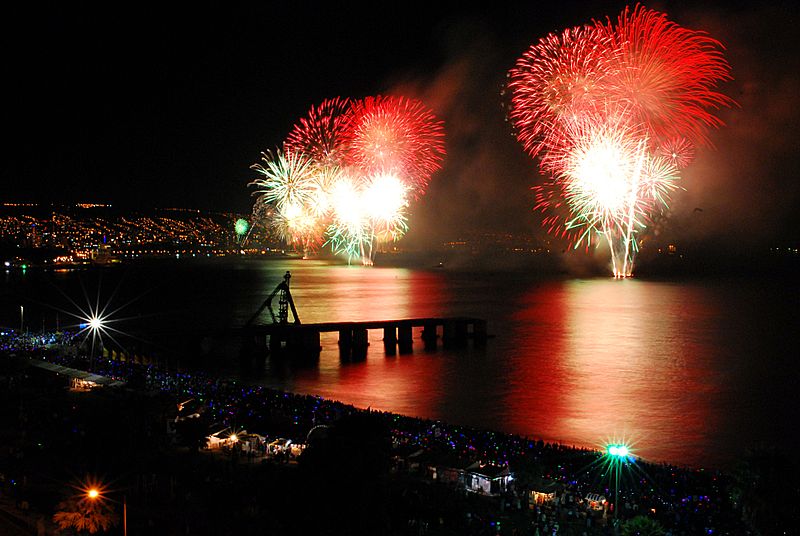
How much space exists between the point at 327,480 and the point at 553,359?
29.8 meters

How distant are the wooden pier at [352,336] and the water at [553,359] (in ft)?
3.07

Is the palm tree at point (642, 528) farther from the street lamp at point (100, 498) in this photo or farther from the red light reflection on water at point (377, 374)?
the red light reflection on water at point (377, 374)

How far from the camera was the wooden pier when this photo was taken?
3678 cm

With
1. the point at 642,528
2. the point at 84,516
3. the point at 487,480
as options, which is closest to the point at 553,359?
the point at 487,480

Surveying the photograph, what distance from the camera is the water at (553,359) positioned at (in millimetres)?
25812

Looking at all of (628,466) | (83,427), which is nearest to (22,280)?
(83,427)

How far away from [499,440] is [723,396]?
55.3 ft

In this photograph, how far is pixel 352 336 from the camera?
1521 inches

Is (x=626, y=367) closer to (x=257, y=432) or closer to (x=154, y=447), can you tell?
(x=257, y=432)

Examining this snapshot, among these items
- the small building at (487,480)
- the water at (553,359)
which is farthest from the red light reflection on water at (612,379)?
the small building at (487,480)

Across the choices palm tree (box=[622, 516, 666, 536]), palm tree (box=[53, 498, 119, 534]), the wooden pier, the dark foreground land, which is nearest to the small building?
the dark foreground land

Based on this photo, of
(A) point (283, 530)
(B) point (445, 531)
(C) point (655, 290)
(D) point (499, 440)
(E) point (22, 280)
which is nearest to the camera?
(A) point (283, 530)

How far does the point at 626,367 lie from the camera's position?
121 ft

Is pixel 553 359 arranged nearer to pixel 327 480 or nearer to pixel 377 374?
pixel 377 374
